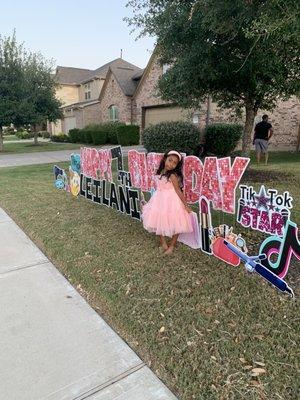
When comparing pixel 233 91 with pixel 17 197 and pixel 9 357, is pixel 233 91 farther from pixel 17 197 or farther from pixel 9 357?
pixel 9 357

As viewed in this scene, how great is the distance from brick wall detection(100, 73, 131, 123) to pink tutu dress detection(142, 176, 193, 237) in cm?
2359

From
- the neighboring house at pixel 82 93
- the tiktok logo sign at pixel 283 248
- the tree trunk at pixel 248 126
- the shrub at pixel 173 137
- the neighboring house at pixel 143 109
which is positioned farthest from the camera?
the neighboring house at pixel 82 93

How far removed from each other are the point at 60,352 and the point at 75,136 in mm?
28497

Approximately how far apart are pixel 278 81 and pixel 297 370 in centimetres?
682

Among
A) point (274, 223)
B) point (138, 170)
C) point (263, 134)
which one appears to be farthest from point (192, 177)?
point (263, 134)

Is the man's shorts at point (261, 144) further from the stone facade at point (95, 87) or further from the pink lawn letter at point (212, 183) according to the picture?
the stone facade at point (95, 87)

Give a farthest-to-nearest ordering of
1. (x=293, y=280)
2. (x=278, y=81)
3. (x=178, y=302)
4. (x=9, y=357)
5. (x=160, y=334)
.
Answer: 1. (x=278, y=81)
2. (x=293, y=280)
3. (x=178, y=302)
4. (x=160, y=334)
5. (x=9, y=357)

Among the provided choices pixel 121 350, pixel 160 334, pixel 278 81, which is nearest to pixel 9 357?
pixel 121 350

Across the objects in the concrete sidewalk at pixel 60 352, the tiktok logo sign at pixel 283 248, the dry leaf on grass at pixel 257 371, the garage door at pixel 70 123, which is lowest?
the concrete sidewalk at pixel 60 352

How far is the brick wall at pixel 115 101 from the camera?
2695cm

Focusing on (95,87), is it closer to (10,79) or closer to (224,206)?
(10,79)

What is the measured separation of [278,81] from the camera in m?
7.66

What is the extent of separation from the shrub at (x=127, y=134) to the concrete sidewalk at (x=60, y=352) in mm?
20586

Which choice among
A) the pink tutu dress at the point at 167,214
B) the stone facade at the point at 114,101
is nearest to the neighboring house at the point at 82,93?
the stone facade at the point at 114,101
